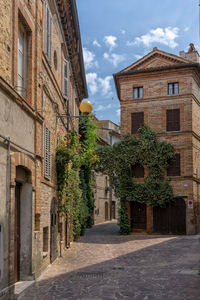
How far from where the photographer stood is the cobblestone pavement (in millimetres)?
7770

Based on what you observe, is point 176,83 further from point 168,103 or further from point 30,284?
point 30,284

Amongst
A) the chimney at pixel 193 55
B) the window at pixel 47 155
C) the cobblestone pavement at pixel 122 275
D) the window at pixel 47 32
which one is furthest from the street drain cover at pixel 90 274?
the chimney at pixel 193 55

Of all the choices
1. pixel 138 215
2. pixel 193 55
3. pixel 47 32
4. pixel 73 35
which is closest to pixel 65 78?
pixel 73 35

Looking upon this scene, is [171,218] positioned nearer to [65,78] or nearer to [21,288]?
[65,78]

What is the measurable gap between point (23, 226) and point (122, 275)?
310 centimetres

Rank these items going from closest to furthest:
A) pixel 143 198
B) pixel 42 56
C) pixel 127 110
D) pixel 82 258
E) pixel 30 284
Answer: pixel 30 284
pixel 42 56
pixel 82 258
pixel 143 198
pixel 127 110

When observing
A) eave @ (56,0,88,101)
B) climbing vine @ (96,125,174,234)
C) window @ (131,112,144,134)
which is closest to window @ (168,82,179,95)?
window @ (131,112,144,134)

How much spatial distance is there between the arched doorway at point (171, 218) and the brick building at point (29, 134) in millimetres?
10543

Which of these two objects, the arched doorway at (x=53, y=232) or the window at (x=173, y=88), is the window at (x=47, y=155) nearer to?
the arched doorway at (x=53, y=232)

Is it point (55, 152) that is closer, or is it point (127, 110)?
point (55, 152)

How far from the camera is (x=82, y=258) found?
12992 mm

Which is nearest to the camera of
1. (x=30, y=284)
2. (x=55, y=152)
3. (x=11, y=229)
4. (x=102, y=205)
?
(x=11, y=229)

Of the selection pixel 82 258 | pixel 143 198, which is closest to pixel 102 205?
pixel 143 198

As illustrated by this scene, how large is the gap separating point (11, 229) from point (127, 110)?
18028mm
